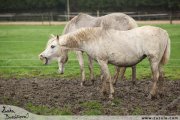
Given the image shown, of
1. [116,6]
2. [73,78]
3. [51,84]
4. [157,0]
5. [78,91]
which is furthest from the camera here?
[116,6]

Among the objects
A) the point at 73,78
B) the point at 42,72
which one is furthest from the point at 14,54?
the point at 73,78

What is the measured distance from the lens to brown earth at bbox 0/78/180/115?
7343mm

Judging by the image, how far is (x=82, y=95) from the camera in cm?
874

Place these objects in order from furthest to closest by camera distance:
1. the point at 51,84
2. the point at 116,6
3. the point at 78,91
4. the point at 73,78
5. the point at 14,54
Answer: the point at 116,6 → the point at 14,54 → the point at 73,78 → the point at 51,84 → the point at 78,91

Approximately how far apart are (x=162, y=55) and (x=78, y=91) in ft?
6.98

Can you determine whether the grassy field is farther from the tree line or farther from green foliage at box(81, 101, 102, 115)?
green foliage at box(81, 101, 102, 115)

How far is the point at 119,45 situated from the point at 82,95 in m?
1.43

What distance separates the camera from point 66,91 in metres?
9.24

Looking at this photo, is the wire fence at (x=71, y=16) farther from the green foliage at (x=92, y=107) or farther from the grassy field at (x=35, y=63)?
the green foliage at (x=92, y=107)

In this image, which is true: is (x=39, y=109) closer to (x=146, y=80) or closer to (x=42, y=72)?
(x=146, y=80)

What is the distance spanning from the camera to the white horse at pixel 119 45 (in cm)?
792

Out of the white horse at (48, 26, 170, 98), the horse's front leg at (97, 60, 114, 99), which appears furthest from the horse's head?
the horse's front leg at (97, 60, 114, 99)

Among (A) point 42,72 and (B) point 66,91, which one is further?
(A) point 42,72

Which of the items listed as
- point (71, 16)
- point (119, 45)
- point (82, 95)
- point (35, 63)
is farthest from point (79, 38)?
point (71, 16)
